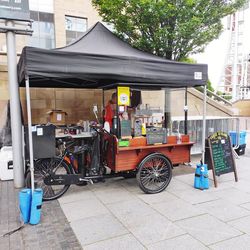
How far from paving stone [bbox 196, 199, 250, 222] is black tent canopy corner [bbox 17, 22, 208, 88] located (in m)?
1.99

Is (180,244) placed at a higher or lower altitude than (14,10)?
lower

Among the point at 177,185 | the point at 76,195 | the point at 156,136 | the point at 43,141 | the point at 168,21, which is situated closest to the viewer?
the point at 43,141

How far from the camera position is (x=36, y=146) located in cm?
365

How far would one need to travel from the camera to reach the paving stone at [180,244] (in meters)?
2.63

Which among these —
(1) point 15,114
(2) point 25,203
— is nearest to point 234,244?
(2) point 25,203

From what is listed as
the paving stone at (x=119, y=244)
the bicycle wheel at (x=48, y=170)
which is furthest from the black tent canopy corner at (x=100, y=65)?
the paving stone at (x=119, y=244)

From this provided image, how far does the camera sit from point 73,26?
14523 mm

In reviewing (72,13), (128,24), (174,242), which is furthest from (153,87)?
(72,13)

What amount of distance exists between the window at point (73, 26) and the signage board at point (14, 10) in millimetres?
10645

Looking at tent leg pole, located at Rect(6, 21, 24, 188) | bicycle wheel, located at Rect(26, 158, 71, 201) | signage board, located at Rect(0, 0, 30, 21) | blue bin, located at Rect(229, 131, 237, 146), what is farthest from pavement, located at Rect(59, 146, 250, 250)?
signage board, located at Rect(0, 0, 30, 21)

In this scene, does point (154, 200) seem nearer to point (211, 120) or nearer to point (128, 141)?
point (128, 141)

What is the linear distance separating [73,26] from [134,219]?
13.6m

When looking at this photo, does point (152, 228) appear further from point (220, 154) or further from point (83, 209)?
point (220, 154)

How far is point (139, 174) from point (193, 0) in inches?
145
